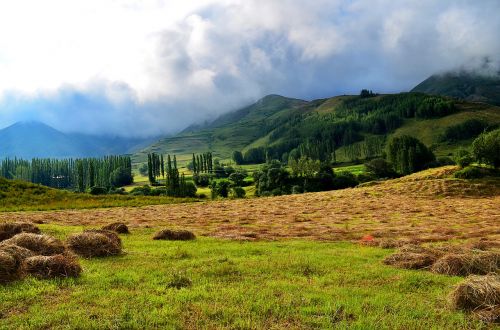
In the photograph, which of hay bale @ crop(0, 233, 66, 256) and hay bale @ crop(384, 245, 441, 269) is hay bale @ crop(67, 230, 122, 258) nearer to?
hay bale @ crop(0, 233, 66, 256)

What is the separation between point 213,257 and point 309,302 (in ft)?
25.8

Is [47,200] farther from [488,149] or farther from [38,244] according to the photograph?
[488,149]

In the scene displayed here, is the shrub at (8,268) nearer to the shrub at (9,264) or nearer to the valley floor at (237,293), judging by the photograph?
the shrub at (9,264)

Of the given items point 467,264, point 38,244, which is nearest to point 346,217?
point 467,264

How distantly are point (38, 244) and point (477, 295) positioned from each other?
57.5 ft

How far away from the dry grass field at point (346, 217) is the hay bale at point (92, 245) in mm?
9902

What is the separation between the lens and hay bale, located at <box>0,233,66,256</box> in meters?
17.8

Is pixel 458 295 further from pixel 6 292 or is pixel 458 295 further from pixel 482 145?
pixel 482 145

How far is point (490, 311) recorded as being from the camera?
11977mm

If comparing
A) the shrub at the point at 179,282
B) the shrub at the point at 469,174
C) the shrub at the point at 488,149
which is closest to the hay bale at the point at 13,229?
the shrub at the point at 179,282

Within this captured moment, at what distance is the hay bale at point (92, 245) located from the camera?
19938 mm

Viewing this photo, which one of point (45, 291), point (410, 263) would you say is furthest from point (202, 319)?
point (410, 263)

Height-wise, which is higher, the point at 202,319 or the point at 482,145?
the point at 482,145

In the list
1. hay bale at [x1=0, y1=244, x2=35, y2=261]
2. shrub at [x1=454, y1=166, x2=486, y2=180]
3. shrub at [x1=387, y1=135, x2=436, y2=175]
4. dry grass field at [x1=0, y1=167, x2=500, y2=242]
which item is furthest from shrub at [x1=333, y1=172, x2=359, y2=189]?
hay bale at [x1=0, y1=244, x2=35, y2=261]
